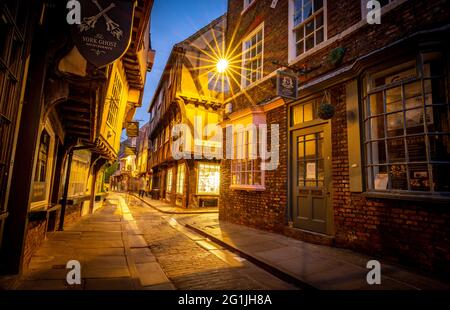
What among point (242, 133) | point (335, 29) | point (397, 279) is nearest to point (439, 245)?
point (397, 279)

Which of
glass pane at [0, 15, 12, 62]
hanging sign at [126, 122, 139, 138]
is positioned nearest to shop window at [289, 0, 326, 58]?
glass pane at [0, 15, 12, 62]

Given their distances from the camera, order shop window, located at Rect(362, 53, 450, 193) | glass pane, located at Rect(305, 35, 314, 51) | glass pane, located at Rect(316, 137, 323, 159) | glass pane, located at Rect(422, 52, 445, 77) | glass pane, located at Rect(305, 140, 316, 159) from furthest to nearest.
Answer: glass pane, located at Rect(305, 35, 314, 51) → glass pane, located at Rect(305, 140, 316, 159) → glass pane, located at Rect(316, 137, 323, 159) → glass pane, located at Rect(422, 52, 445, 77) → shop window, located at Rect(362, 53, 450, 193)

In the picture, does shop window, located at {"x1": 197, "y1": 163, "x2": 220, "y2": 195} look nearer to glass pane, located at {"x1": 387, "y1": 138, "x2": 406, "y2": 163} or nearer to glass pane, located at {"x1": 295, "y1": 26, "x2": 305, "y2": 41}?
glass pane, located at {"x1": 295, "y1": 26, "x2": 305, "y2": 41}

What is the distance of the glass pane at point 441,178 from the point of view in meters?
3.98

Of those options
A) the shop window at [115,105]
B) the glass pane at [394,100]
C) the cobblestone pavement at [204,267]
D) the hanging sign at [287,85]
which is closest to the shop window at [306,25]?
the hanging sign at [287,85]

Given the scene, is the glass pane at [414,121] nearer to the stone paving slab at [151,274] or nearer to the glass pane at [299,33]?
the glass pane at [299,33]

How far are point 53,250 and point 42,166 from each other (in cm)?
198

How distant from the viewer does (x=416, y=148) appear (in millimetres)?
4445

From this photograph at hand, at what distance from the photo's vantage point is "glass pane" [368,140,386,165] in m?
5.00

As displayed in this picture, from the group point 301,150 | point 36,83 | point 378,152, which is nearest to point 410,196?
point 378,152

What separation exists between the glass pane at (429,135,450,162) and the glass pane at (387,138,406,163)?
51cm

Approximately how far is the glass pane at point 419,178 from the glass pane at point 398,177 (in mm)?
137

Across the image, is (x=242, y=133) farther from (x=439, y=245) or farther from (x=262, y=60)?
(x=439, y=245)

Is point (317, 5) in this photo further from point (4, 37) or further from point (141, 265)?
point (141, 265)
